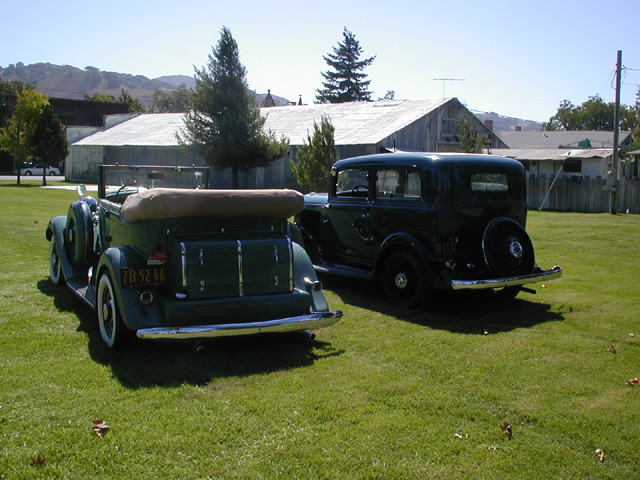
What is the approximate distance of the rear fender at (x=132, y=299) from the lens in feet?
17.5

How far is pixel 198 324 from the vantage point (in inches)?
214

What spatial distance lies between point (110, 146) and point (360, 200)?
111 ft

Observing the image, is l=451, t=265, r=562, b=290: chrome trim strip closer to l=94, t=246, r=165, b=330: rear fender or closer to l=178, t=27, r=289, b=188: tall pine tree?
l=94, t=246, r=165, b=330: rear fender

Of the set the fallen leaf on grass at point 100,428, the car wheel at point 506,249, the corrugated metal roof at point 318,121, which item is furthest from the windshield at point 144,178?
the corrugated metal roof at point 318,121

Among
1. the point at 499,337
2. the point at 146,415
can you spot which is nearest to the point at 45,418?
the point at 146,415

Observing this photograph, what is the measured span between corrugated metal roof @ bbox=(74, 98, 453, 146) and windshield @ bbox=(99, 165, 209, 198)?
653 inches

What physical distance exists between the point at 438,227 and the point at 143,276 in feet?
11.9

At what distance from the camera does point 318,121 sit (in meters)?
32.8

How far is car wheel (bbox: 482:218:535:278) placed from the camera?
736 cm

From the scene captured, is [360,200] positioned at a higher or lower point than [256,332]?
higher

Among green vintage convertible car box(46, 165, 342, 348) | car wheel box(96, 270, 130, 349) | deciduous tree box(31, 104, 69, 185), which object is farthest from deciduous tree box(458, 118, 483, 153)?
deciduous tree box(31, 104, 69, 185)

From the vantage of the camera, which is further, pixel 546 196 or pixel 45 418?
pixel 546 196

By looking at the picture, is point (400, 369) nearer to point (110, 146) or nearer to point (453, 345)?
point (453, 345)

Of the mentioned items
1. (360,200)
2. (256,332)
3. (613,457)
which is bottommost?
(613,457)
